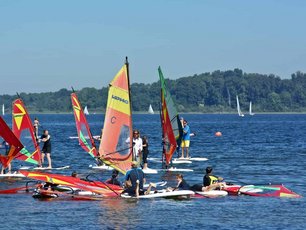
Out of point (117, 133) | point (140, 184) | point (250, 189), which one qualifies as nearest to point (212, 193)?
point (250, 189)

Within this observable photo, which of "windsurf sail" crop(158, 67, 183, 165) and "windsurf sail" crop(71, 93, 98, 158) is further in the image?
"windsurf sail" crop(71, 93, 98, 158)

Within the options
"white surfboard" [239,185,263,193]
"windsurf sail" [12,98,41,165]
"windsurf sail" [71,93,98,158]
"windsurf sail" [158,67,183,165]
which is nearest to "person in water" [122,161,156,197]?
"white surfboard" [239,185,263,193]

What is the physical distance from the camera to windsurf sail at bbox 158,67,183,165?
4397 cm

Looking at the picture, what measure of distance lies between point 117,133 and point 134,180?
3.67 m

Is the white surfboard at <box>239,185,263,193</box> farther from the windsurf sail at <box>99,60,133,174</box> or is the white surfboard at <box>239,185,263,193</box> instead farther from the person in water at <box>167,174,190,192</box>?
the windsurf sail at <box>99,60,133,174</box>

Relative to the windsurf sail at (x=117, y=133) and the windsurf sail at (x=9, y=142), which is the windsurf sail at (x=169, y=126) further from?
the windsurf sail at (x=9, y=142)

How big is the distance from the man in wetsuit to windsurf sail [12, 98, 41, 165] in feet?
41.4

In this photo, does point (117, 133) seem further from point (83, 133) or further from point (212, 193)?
point (83, 133)

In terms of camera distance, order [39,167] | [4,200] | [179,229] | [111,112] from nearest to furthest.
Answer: [179,229] < [4,200] < [111,112] < [39,167]

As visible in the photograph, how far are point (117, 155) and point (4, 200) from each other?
199 inches

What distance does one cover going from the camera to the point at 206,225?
27.3 metres

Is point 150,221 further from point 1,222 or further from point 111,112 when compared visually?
point 111,112

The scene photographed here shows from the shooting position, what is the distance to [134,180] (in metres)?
31.6

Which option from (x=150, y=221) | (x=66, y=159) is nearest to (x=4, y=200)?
(x=150, y=221)
